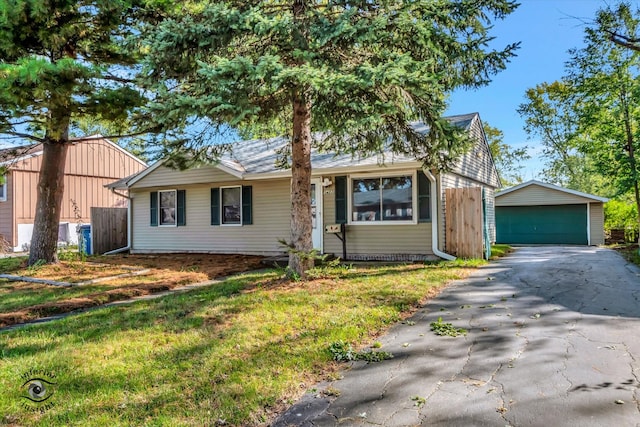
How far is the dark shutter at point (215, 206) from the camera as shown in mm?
12539

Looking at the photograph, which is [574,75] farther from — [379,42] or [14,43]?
[14,43]

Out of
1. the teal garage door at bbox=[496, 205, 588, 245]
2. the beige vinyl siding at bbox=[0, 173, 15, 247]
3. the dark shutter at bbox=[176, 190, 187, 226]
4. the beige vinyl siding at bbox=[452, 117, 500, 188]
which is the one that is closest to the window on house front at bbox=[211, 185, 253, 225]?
the dark shutter at bbox=[176, 190, 187, 226]

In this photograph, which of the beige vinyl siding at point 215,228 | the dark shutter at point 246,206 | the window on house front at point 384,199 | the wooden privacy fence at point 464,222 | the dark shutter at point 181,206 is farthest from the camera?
the dark shutter at point 181,206

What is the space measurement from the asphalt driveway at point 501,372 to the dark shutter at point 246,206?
25.3 feet

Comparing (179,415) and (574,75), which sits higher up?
(574,75)

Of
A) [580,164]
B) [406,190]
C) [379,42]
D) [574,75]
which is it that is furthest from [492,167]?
[580,164]

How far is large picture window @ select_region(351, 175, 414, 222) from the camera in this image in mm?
9984

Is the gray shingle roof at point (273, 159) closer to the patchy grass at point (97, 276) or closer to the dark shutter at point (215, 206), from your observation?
the dark shutter at point (215, 206)

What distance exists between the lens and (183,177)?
12703mm

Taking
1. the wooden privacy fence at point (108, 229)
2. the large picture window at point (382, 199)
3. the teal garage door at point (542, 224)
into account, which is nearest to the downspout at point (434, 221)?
the large picture window at point (382, 199)

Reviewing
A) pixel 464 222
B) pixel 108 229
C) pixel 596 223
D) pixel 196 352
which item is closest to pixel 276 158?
pixel 464 222

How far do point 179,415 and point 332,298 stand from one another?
10.4 feet

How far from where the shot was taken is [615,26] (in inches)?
408

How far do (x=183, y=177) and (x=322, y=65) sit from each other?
8.48 metres
